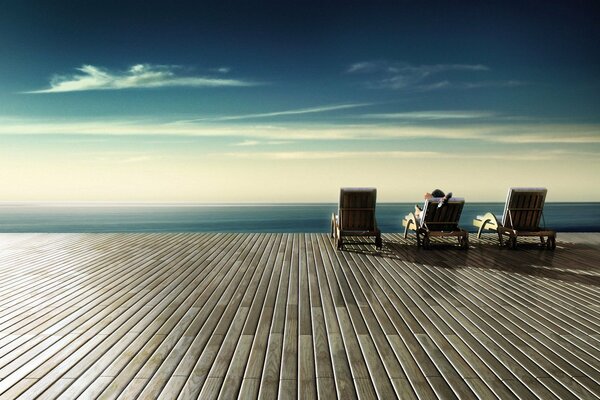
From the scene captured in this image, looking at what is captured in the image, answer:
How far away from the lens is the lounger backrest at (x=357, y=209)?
642 cm

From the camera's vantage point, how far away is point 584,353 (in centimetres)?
244

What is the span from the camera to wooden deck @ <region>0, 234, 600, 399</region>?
2.07 m

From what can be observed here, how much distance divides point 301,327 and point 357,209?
150 inches

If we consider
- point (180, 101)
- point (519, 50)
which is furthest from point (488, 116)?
point (180, 101)

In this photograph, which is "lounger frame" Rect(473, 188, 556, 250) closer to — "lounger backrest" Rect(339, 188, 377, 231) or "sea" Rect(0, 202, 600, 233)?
"lounger backrest" Rect(339, 188, 377, 231)

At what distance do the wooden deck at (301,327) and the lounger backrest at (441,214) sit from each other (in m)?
0.99

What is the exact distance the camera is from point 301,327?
2914 millimetres

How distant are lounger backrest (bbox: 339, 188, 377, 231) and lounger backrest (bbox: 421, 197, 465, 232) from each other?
958 mm

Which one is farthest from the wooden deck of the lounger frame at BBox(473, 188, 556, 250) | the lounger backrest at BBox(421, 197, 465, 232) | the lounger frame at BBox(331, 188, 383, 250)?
the lounger backrest at BBox(421, 197, 465, 232)

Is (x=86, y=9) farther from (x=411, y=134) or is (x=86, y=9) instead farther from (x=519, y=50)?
(x=411, y=134)

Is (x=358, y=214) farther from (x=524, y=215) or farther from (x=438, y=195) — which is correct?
(x=524, y=215)

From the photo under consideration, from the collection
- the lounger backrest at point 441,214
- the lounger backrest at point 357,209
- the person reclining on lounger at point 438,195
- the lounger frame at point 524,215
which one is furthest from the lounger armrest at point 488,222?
the lounger backrest at point 357,209

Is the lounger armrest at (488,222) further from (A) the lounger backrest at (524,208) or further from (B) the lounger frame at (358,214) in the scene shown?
(B) the lounger frame at (358,214)

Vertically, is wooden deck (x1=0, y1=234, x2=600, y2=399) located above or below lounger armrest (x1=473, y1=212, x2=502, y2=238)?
below
